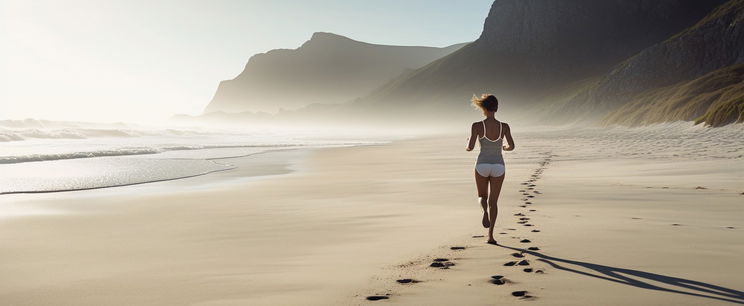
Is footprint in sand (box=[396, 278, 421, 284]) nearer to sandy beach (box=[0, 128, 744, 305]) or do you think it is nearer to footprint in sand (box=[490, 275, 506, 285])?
sandy beach (box=[0, 128, 744, 305])

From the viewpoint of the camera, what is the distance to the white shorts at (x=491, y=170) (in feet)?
23.9

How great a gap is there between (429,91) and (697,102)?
140565 millimetres

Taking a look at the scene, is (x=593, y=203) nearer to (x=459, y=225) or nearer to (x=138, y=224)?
(x=459, y=225)

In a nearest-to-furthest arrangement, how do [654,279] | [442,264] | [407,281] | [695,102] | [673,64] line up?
1. [654,279]
2. [407,281]
3. [442,264]
4. [695,102]
5. [673,64]

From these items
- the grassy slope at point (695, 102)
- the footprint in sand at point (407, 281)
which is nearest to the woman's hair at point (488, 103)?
the footprint in sand at point (407, 281)

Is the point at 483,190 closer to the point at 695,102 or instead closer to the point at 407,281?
the point at 407,281

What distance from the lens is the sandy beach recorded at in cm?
517

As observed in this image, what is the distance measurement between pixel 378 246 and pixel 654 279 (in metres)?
3.23

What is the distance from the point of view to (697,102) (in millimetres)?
54562

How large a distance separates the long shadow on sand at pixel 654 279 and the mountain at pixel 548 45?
157 meters

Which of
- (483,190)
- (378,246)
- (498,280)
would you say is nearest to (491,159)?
(483,190)

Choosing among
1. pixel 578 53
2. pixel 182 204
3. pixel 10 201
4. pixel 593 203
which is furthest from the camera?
pixel 578 53

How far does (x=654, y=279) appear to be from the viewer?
5230 millimetres

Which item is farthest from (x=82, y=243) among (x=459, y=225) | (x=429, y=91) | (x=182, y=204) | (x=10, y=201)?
(x=429, y=91)
